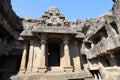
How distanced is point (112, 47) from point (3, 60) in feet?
58.9

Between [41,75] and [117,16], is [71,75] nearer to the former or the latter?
[41,75]

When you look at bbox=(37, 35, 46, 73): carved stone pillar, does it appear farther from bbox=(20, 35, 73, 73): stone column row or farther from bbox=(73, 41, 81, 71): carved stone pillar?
bbox=(73, 41, 81, 71): carved stone pillar

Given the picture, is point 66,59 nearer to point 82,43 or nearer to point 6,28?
point 82,43

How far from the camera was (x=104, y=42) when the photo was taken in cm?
1695

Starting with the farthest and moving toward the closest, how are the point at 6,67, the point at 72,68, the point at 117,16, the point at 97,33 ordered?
1. the point at 97,33
2. the point at 6,67
3. the point at 117,16
4. the point at 72,68

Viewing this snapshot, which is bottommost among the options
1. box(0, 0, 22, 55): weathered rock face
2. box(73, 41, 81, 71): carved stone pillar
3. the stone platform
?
the stone platform

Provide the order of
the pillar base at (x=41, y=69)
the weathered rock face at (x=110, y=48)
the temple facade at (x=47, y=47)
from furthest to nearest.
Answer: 1. the weathered rock face at (x=110, y=48)
2. the temple facade at (x=47, y=47)
3. the pillar base at (x=41, y=69)

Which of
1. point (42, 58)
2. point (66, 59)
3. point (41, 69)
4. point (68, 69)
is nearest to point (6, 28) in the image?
point (42, 58)

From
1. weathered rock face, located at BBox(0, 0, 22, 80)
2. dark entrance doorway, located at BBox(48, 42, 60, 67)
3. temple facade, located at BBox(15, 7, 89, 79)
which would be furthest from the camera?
weathered rock face, located at BBox(0, 0, 22, 80)

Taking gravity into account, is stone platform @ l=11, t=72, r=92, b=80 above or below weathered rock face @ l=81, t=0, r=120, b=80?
below

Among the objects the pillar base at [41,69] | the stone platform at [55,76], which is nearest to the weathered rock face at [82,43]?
the stone platform at [55,76]

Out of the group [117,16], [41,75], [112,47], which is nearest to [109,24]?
[117,16]

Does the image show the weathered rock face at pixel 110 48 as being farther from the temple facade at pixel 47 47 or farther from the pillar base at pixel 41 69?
the pillar base at pixel 41 69

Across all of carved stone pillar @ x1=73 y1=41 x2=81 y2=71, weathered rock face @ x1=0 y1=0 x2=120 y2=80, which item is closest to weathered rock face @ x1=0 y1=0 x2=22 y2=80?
weathered rock face @ x1=0 y1=0 x2=120 y2=80
